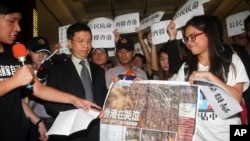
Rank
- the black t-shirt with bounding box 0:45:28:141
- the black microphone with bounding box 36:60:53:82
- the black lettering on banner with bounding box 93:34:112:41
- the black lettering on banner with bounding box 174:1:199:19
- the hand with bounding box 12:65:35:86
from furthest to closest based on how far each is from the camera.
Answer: the black lettering on banner with bounding box 93:34:112:41, the black lettering on banner with bounding box 174:1:199:19, the black microphone with bounding box 36:60:53:82, the black t-shirt with bounding box 0:45:28:141, the hand with bounding box 12:65:35:86

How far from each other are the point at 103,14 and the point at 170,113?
5.22 meters

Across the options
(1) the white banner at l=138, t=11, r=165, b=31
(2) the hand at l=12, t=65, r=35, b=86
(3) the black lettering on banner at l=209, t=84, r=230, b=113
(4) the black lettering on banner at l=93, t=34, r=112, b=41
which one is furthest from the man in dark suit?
(1) the white banner at l=138, t=11, r=165, b=31

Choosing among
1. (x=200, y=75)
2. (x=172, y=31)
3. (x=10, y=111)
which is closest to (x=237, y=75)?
(x=200, y=75)

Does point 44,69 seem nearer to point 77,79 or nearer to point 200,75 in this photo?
point 77,79

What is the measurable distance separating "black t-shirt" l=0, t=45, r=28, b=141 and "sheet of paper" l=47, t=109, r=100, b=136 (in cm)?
16

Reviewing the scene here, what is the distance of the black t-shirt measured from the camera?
1451 mm

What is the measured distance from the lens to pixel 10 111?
4.85 feet

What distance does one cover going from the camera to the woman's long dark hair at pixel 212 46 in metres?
1.61

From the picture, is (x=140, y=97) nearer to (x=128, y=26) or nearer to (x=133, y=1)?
(x=128, y=26)

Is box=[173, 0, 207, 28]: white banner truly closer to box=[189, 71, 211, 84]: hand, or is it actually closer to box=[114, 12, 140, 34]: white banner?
box=[114, 12, 140, 34]: white banner

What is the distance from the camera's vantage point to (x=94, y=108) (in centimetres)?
173

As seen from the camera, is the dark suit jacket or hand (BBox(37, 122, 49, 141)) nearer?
the dark suit jacket

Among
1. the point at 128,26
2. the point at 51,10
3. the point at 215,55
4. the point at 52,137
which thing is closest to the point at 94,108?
the point at 52,137

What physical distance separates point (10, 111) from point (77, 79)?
59cm
